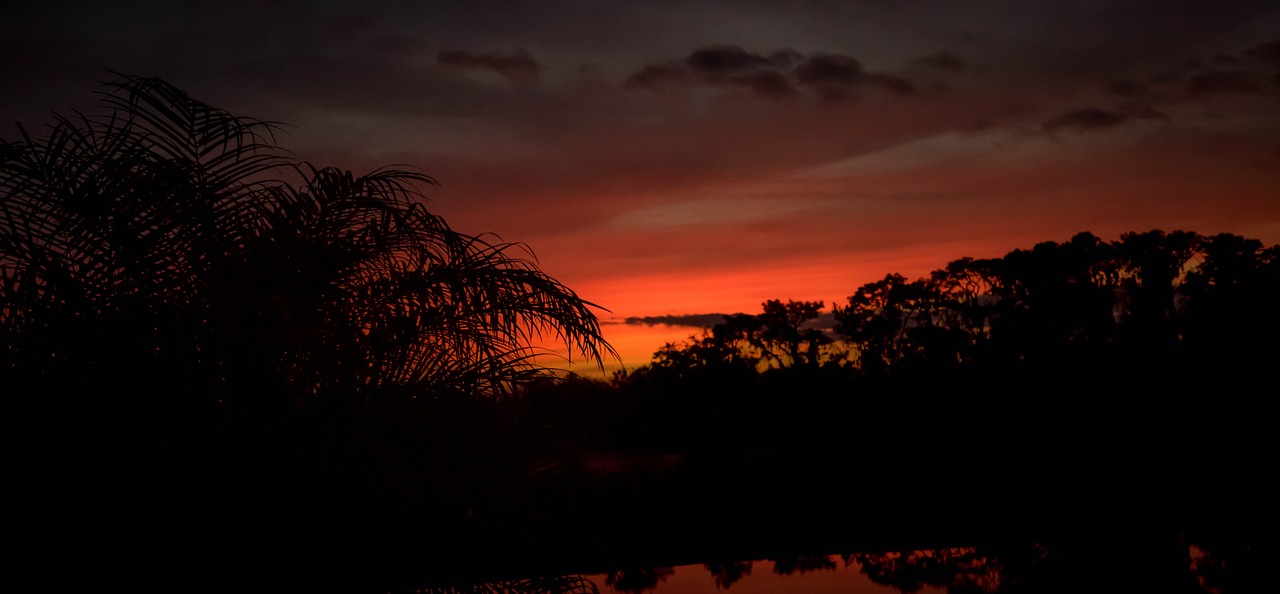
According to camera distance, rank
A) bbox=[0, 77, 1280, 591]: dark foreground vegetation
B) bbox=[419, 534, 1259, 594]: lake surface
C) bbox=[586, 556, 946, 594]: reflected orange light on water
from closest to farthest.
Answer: bbox=[0, 77, 1280, 591]: dark foreground vegetation
bbox=[419, 534, 1259, 594]: lake surface
bbox=[586, 556, 946, 594]: reflected orange light on water

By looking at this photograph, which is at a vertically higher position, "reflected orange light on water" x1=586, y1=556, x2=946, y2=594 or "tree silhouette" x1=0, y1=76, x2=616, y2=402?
"tree silhouette" x1=0, y1=76, x2=616, y2=402

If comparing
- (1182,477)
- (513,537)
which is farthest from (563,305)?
(1182,477)

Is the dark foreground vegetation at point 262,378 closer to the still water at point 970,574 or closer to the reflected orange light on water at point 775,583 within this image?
the still water at point 970,574

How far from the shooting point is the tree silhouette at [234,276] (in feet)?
19.5

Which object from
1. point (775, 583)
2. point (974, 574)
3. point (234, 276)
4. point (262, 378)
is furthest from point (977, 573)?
point (234, 276)

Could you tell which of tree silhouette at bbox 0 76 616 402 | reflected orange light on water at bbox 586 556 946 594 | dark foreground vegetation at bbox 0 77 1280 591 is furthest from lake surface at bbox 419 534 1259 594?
tree silhouette at bbox 0 76 616 402

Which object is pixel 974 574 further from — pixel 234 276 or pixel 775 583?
A: pixel 234 276

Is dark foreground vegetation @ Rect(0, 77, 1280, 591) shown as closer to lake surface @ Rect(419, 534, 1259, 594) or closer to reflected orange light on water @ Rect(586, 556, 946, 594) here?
lake surface @ Rect(419, 534, 1259, 594)

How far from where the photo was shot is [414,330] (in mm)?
7152

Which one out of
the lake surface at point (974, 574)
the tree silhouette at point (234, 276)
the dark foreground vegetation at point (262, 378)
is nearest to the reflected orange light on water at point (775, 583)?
the lake surface at point (974, 574)

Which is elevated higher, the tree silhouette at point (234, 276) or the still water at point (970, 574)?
the tree silhouette at point (234, 276)

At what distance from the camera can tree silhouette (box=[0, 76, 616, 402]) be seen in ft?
19.5

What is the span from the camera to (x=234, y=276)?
21.0ft

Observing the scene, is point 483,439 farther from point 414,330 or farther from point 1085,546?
point 1085,546
